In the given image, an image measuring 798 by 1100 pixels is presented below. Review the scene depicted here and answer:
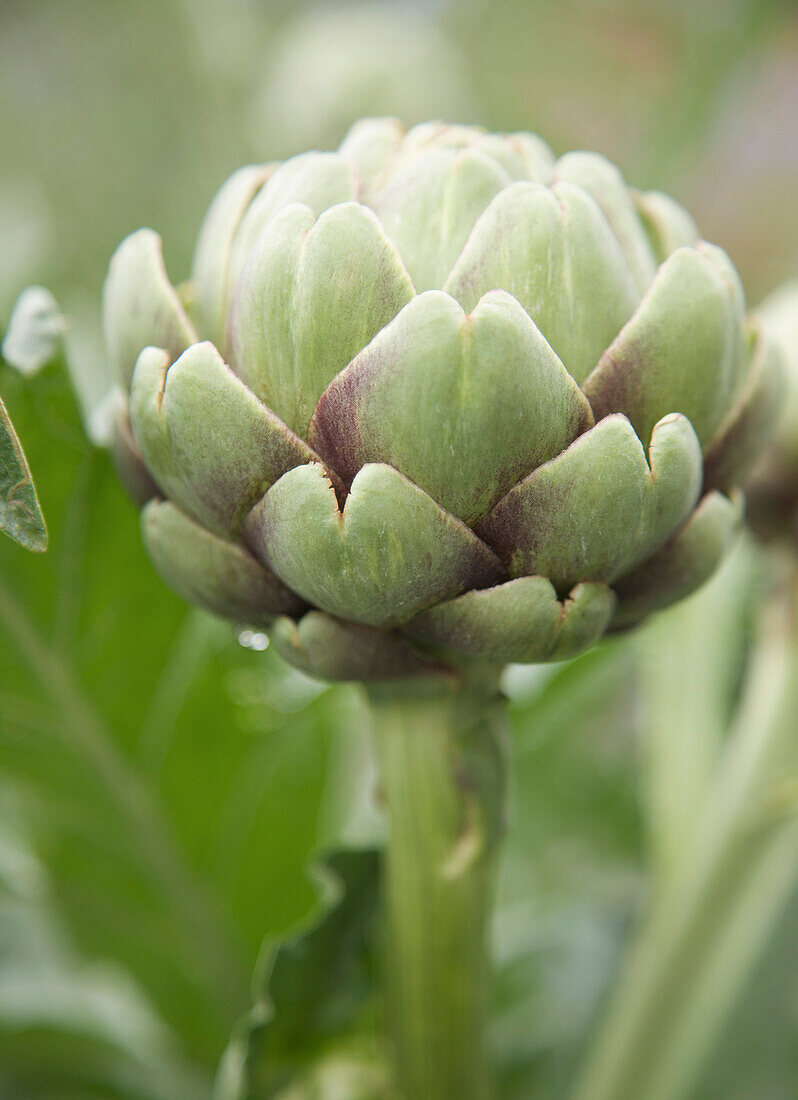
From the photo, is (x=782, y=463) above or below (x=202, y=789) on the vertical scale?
above

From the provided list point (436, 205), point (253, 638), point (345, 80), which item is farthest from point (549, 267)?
point (345, 80)

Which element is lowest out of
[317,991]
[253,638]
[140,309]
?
[317,991]

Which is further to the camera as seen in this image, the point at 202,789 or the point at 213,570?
the point at 202,789

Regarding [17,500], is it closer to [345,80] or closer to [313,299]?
[313,299]

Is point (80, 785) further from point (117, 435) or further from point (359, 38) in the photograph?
point (359, 38)

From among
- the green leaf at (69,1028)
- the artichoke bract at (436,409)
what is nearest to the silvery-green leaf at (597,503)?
the artichoke bract at (436,409)

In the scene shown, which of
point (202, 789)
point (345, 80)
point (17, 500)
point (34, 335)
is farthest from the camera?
point (345, 80)

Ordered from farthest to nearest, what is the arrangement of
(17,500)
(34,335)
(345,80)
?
(345,80), (34,335), (17,500)

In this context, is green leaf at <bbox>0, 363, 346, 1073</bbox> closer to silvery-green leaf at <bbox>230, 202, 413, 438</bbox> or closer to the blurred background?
the blurred background
